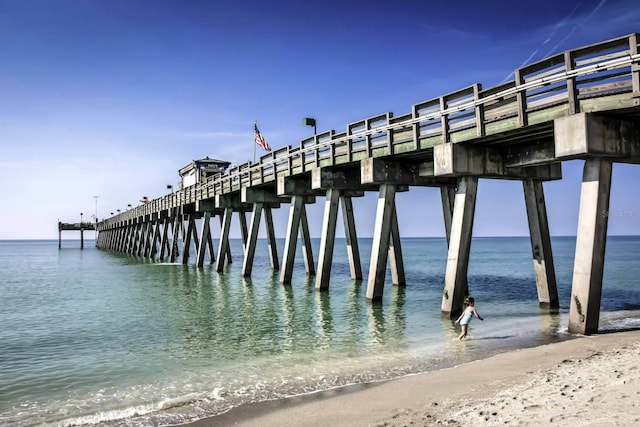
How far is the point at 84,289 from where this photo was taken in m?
26.3

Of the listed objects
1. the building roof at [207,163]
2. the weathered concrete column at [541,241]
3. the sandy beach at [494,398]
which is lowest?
the sandy beach at [494,398]

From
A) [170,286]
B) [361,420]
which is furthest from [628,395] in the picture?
[170,286]

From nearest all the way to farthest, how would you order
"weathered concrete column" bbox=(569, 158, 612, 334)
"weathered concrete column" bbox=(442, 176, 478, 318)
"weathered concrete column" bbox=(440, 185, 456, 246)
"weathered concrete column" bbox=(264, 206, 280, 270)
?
"weathered concrete column" bbox=(569, 158, 612, 334)
"weathered concrete column" bbox=(442, 176, 478, 318)
"weathered concrete column" bbox=(440, 185, 456, 246)
"weathered concrete column" bbox=(264, 206, 280, 270)

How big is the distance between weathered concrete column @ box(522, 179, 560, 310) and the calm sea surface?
3.06 feet

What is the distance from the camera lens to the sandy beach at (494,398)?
5.14m

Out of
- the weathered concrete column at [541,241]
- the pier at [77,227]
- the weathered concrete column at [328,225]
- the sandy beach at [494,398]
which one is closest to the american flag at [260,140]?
the weathered concrete column at [328,225]

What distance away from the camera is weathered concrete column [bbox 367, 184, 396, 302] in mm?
16656

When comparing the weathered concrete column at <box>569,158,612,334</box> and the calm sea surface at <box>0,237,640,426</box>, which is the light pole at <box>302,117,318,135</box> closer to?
the calm sea surface at <box>0,237,640,426</box>

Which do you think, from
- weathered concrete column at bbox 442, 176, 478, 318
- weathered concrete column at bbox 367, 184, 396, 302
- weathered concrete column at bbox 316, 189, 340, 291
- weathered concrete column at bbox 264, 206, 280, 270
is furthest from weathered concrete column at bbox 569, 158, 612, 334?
weathered concrete column at bbox 264, 206, 280, 270

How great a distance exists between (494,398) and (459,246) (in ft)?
25.6

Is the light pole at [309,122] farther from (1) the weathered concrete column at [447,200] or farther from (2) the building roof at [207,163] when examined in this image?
(2) the building roof at [207,163]

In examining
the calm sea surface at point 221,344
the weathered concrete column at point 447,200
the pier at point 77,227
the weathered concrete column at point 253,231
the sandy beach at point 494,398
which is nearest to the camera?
the sandy beach at point 494,398

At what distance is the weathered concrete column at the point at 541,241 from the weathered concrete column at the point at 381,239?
177 inches

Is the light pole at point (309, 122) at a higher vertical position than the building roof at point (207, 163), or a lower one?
lower
